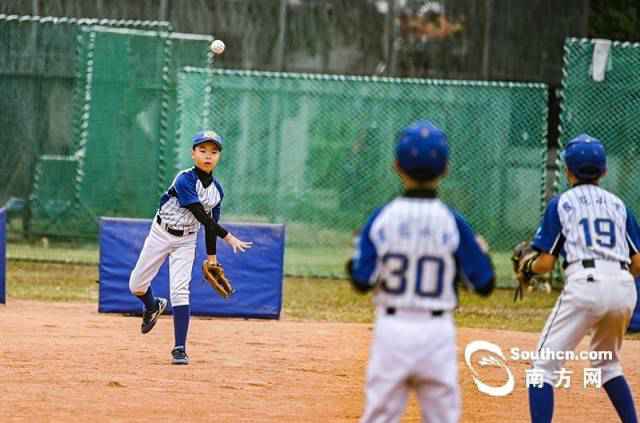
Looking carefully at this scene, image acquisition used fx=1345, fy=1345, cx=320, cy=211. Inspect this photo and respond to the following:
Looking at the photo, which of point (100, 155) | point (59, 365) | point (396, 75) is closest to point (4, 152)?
point (100, 155)

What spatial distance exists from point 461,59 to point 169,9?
4.60 metres

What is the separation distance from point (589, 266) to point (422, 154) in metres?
1.84

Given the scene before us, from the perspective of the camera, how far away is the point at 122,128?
1738cm

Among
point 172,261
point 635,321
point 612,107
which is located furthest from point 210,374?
point 612,107

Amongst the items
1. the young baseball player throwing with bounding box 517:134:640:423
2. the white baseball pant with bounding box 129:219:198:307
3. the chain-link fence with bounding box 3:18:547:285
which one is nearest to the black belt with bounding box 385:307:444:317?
the young baseball player throwing with bounding box 517:134:640:423

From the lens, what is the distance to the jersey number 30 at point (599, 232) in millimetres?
6957

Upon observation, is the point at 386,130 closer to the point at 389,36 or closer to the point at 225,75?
the point at 225,75

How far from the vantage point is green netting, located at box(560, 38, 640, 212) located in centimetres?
1570

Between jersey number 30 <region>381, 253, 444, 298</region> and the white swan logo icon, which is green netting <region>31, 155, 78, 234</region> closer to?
the white swan logo icon

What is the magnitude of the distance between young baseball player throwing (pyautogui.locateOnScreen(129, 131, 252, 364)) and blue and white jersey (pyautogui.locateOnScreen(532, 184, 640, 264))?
3.25m

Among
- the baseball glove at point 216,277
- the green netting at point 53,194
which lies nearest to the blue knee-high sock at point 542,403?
the baseball glove at point 216,277

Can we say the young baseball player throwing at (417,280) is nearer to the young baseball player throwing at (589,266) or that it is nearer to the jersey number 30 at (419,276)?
the jersey number 30 at (419,276)

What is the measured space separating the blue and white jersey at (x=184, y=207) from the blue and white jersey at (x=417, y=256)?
4.38m

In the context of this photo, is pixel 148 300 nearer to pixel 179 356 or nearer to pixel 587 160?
pixel 179 356
